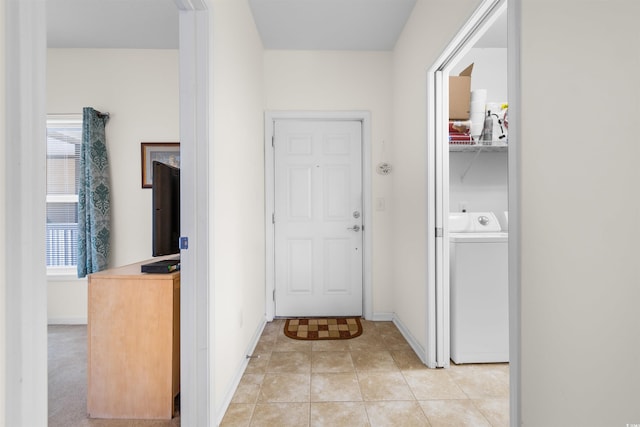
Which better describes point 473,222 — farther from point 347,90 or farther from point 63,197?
point 63,197

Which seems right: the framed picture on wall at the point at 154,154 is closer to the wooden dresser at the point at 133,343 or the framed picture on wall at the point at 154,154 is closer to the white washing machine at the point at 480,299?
the wooden dresser at the point at 133,343

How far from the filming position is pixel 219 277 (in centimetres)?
161

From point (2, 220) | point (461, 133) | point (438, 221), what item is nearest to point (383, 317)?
point (438, 221)

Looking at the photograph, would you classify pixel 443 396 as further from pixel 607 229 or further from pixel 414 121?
pixel 414 121

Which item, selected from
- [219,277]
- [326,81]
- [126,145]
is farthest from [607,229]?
[126,145]

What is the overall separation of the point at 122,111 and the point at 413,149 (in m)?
2.81

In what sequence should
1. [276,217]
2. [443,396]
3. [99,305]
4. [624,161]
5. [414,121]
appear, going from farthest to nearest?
1. [276,217]
2. [414,121]
3. [443,396]
4. [99,305]
5. [624,161]

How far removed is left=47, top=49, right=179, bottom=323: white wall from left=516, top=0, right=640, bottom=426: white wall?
9.86 feet

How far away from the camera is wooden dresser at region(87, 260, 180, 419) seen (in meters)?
1.59

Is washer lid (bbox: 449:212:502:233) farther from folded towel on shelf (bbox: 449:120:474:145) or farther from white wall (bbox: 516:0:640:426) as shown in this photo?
white wall (bbox: 516:0:640:426)

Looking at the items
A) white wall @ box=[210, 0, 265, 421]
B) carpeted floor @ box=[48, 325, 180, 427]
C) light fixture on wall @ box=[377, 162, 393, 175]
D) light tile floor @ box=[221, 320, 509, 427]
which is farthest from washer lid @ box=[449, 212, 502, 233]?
carpeted floor @ box=[48, 325, 180, 427]

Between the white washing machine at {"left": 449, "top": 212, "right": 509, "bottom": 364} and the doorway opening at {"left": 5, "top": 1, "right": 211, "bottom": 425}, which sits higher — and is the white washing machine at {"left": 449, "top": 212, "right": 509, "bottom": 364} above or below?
below

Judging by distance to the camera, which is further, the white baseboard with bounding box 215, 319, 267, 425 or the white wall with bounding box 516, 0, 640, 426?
the white baseboard with bounding box 215, 319, 267, 425

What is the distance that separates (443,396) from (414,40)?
2.51m
